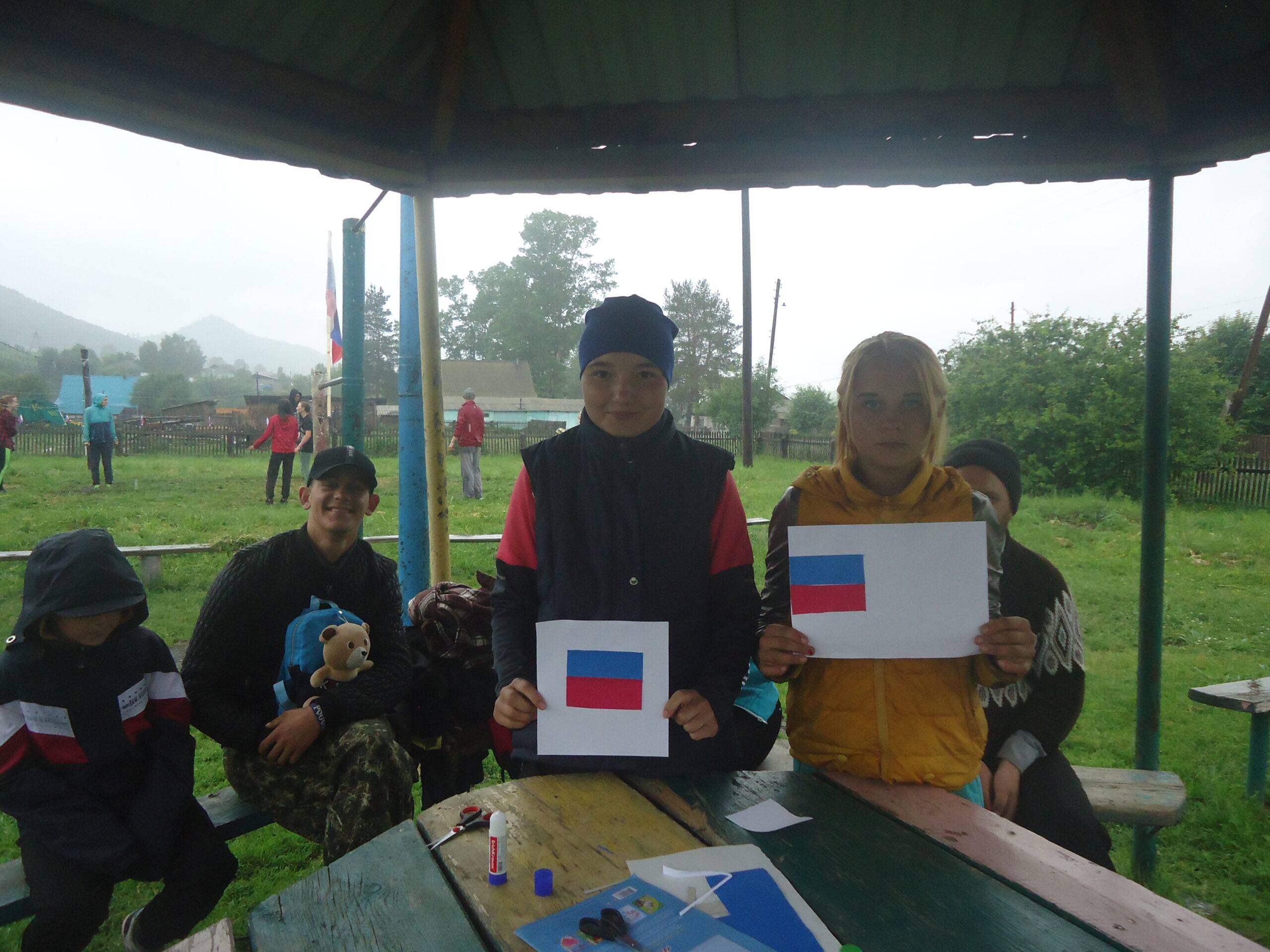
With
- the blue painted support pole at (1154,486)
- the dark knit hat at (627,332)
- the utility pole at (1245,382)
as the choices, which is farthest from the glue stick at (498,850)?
the utility pole at (1245,382)

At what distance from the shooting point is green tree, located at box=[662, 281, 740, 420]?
49.5 ft

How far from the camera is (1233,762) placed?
3592 millimetres

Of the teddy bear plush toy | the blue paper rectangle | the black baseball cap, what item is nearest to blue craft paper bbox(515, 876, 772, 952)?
the blue paper rectangle

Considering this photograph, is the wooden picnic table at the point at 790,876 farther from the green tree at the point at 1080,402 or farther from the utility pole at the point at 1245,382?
the utility pole at the point at 1245,382

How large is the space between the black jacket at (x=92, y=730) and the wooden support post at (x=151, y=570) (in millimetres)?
4712

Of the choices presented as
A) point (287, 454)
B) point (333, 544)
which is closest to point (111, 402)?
point (287, 454)

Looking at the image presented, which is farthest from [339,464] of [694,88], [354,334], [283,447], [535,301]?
[535,301]

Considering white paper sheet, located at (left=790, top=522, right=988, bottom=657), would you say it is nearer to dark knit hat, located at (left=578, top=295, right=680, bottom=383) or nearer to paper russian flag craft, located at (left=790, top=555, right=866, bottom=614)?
paper russian flag craft, located at (left=790, top=555, right=866, bottom=614)

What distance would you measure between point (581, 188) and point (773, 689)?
1.85 meters

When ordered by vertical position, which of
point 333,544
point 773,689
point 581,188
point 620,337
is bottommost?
point 773,689

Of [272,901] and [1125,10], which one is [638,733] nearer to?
[272,901]

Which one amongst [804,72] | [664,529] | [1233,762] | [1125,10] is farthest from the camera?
[1233,762]

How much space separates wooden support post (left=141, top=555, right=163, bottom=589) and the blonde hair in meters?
6.17

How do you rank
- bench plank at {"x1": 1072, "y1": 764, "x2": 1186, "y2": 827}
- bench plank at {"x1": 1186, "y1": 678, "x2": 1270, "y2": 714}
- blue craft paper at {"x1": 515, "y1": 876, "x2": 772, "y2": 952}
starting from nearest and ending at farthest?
→ blue craft paper at {"x1": 515, "y1": 876, "x2": 772, "y2": 952}, bench plank at {"x1": 1072, "y1": 764, "x2": 1186, "y2": 827}, bench plank at {"x1": 1186, "y1": 678, "x2": 1270, "y2": 714}
